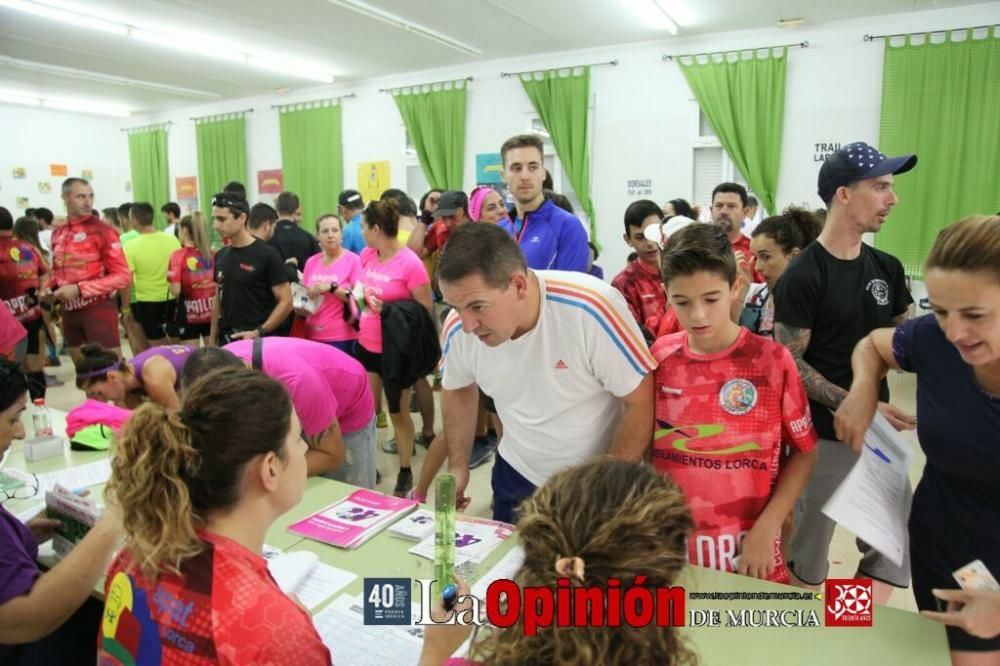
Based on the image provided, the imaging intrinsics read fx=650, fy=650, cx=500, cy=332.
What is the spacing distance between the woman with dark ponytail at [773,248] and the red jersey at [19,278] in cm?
500

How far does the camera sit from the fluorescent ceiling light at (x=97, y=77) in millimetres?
7849

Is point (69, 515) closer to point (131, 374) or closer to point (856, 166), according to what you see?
point (131, 374)

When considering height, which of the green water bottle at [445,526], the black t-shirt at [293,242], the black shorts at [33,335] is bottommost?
the black shorts at [33,335]

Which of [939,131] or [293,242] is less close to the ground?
[939,131]

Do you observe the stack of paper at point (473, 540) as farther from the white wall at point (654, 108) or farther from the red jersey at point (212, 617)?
the white wall at point (654, 108)

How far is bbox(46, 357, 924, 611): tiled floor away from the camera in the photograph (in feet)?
9.07

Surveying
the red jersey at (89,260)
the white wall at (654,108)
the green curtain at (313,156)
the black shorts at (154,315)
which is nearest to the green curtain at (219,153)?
the green curtain at (313,156)

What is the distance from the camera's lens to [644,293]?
317cm

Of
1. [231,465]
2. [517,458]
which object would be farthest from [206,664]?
[517,458]

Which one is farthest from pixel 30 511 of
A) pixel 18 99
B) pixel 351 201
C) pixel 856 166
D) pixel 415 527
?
pixel 18 99

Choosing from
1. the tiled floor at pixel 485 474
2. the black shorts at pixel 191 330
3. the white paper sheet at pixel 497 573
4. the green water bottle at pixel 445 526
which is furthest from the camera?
the black shorts at pixel 191 330

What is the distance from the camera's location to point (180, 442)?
1062 mm

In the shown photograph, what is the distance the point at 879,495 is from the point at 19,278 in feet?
18.3

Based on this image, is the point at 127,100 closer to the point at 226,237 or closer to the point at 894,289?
the point at 226,237
